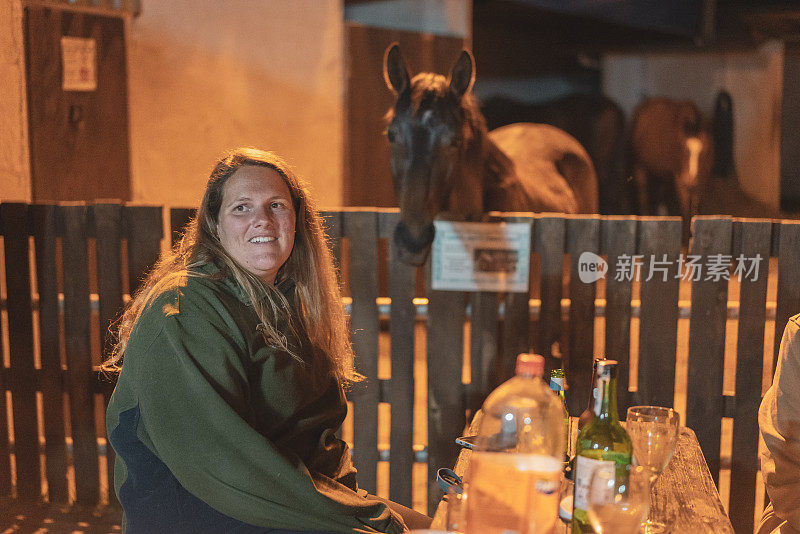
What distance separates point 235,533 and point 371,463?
77.7 inches

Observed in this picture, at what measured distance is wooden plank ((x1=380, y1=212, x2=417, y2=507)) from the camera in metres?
3.33

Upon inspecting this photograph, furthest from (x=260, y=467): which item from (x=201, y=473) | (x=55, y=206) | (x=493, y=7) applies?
(x=493, y=7)

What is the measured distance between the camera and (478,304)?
334 centimetres

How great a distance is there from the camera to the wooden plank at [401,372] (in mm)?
3330

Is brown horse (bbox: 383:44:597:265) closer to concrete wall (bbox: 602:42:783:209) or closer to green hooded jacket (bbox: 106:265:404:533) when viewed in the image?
green hooded jacket (bbox: 106:265:404:533)

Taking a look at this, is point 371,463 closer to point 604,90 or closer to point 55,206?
point 55,206

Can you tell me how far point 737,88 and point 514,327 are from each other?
4.98m

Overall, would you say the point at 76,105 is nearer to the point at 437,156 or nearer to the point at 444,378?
the point at 437,156

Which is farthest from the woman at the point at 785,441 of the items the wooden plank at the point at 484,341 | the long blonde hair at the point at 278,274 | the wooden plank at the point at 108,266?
the wooden plank at the point at 108,266

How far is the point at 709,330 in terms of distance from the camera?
318 centimetres

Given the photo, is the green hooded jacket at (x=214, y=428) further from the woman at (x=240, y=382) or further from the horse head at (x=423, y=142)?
the horse head at (x=423, y=142)

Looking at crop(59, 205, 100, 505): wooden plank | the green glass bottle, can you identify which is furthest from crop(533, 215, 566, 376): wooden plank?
crop(59, 205, 100, 505): wooden plank

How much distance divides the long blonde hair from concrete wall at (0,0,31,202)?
2616 mm

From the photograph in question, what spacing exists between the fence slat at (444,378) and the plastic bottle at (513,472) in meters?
2.02
